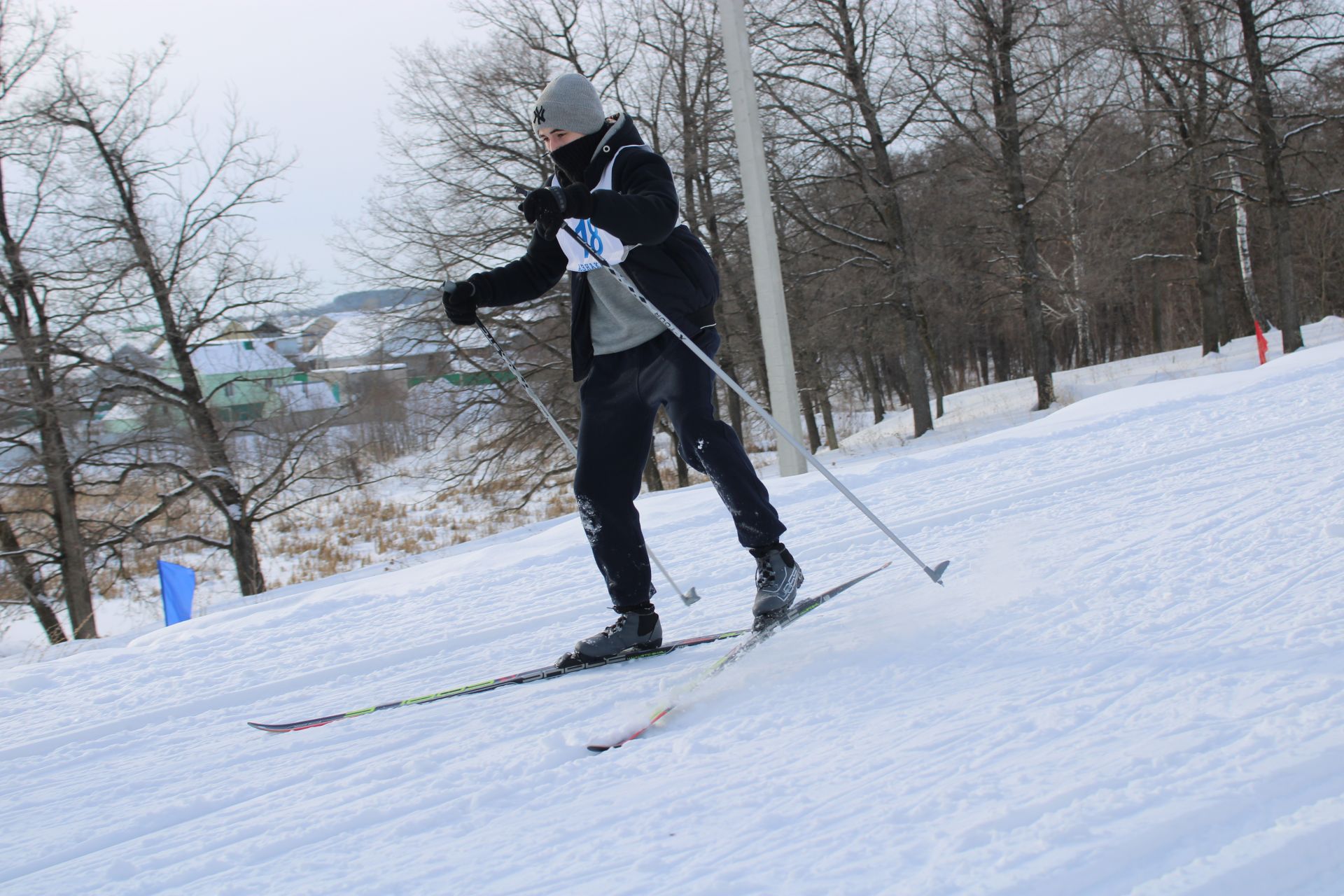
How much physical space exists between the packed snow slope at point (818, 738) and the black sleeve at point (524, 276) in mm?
1262

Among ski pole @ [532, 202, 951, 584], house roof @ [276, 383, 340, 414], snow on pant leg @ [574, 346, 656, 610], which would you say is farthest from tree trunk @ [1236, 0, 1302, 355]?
house roof @ [276, 383, 340, 414]

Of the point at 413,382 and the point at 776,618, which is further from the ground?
the point at 413,382

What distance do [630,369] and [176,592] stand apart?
544 cm

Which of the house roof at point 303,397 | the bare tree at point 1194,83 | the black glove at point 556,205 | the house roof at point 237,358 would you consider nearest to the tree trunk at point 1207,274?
the bare tree at point 1194,83

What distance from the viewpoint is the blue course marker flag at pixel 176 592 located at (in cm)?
676

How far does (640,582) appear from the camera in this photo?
9.71ft

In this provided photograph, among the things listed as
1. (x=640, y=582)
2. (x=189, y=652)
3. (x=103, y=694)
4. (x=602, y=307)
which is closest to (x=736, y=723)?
(x=640, y=582)

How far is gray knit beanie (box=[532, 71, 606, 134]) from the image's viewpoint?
2717 mm

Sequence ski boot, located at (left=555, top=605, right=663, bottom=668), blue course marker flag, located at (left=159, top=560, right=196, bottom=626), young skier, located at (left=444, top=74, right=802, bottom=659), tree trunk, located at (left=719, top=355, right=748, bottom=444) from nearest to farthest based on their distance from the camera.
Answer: young skier, located at (left=444, top=74, right=802, bottom=659) → ski boot, located at (left=555, top=605, right=663, bottom=668) → blue course marker flag, located at (left=159, top=560, right=196, bottom=626) → tree trunk, located at (left=719, top=355, right=748, bottom=444)

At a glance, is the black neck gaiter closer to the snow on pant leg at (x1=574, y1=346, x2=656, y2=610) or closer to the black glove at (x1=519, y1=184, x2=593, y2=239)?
the black glove at (x1=519, y1=184, x2=593, y2=239)

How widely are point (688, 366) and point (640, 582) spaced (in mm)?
727

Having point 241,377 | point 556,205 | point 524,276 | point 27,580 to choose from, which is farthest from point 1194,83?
point 27,580

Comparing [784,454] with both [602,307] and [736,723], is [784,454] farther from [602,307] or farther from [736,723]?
[736,723]

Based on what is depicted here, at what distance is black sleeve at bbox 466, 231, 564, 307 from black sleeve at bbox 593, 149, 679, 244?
0.45m
